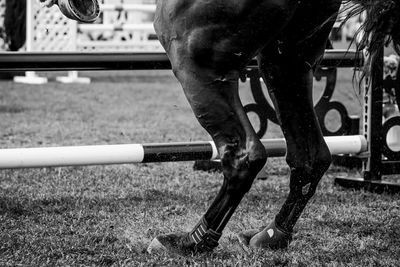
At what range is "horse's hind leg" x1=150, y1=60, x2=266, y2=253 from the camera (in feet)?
7.91

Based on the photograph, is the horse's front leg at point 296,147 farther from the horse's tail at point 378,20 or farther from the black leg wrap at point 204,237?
the horse's tail at point 378,20

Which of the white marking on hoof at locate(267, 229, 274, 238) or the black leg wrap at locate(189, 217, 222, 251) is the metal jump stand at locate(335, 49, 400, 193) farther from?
the black leg wrap at locate(189, 217, 222, 251)

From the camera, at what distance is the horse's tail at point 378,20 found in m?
2.06

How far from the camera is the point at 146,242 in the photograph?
2.96m

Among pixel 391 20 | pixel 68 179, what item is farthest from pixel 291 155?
pixel 68 179

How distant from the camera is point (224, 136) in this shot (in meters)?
2.47

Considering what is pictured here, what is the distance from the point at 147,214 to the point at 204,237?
964mm

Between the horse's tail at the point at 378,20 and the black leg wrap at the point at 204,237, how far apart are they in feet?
2.88

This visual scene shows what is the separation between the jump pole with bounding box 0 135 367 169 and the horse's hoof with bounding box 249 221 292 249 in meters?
1.00

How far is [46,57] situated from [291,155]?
1314 millimetres

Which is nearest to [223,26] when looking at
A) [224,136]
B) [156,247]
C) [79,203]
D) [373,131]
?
[224,136]

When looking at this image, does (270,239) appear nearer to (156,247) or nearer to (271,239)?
(271,239)

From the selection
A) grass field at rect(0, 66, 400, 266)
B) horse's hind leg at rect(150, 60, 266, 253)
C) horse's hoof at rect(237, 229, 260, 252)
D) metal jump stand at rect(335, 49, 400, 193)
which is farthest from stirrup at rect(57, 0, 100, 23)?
metal jump stand at rect(335, 49, 400, 193)

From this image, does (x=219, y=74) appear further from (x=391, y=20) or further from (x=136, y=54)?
(x=136, y=54)
